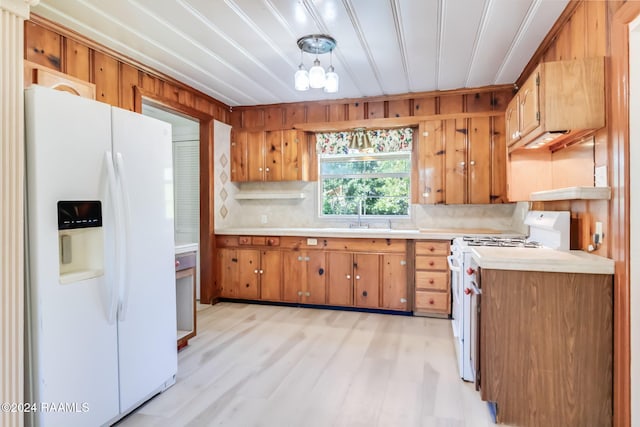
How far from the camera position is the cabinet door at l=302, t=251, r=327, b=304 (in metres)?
4.28

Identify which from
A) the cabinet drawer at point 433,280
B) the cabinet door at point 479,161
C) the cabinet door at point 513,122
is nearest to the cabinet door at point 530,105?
the cabinet door at point 513,122

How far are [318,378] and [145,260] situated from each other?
4.56 ft

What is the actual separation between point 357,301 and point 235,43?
2834 millimetres

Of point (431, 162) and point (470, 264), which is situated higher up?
point (431, 162)

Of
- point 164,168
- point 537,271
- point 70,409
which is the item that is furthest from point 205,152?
point 537,271

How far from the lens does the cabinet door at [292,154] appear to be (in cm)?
472

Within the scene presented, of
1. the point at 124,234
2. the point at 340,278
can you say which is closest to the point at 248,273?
the point at 340,278

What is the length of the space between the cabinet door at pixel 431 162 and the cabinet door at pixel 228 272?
92.7 inches

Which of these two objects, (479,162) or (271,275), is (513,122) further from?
(271,275)

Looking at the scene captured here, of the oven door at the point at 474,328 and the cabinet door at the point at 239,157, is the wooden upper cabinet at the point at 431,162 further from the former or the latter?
the cabinet door at the point at 239,157

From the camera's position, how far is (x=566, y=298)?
75.3 inches

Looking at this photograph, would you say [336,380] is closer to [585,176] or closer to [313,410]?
[313,410]

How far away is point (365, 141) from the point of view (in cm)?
461

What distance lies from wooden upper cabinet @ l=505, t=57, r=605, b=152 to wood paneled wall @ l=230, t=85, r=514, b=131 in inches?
71.1
